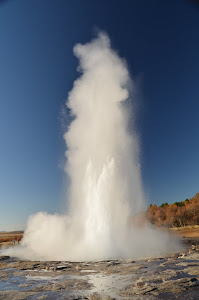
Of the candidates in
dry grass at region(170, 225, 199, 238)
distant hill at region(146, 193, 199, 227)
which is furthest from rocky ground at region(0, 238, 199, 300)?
distant hill at region(146, 193, 199, 227)

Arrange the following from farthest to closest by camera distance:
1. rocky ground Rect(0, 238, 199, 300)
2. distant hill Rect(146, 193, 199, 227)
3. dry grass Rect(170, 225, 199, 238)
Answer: distant hill Rect(146, 193, 199, 227) → dry grass Rect(170, 225, 199, 238) → rocky ground Rect(0, 238, 199, 300)

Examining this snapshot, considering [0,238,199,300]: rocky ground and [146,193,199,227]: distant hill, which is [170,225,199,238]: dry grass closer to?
[146,193,199,227]: distant hill

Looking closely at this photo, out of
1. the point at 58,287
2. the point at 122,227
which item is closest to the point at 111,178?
the point at 122,227

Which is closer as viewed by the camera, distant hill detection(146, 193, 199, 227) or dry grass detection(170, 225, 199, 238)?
dry grass detection(170, 225, 199, 238)

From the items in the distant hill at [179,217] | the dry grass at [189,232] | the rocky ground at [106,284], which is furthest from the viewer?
the distant hill at [179,217]

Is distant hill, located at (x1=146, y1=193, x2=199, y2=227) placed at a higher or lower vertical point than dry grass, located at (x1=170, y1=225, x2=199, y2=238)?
higher

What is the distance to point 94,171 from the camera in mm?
24609

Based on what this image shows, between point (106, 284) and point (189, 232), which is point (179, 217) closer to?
point (189, 232)

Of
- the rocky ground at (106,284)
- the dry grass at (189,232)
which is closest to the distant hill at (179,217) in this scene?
the dry grass at (189,232)

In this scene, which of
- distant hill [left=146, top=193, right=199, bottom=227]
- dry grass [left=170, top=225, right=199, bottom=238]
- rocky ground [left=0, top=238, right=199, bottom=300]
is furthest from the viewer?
distant hill [left=146, top=193, right=199, bottom=227]

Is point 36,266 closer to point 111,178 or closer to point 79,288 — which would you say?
point 79,288

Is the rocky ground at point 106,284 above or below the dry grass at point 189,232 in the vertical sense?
above

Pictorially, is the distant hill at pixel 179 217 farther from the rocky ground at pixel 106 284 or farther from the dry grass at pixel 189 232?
the rocky ground at pixel 106 284

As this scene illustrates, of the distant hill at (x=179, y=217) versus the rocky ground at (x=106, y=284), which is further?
the distant hill at (x=179, y=217)
